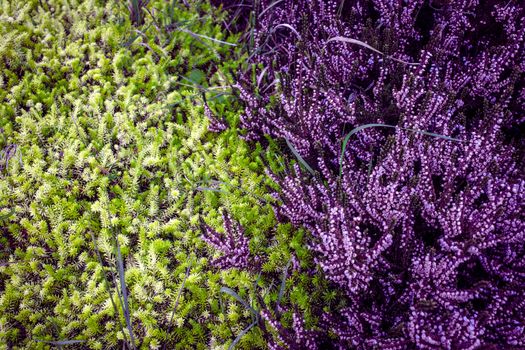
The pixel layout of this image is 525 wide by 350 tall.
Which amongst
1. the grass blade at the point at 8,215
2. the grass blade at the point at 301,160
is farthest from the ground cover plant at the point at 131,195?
the grass blade at the point at 301,160

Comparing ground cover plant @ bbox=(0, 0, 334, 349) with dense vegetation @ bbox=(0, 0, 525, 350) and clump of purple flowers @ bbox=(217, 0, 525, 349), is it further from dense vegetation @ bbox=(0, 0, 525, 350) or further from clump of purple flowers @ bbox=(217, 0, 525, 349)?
clump of purple flowers @ bbox=(217, 0, 525, 349)

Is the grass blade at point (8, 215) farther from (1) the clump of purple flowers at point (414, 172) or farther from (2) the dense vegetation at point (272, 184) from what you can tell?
(1) the clump of purple flowers at point (414, 172)

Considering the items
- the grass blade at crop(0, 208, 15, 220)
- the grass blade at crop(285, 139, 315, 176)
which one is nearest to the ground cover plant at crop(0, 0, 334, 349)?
the grass blade at crop(0, 208, 15, 220)

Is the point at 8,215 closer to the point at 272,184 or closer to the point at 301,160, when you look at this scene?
the point at 272,184

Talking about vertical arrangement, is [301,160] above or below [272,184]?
above

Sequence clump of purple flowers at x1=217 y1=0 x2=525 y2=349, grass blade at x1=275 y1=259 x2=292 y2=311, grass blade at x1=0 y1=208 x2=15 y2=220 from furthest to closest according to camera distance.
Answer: grass blade at x1=0 y1=208 x2=15 y2=220 → grass blade at x1=275 y1=259 x2=292 y2=311 → clump of purple flowers at x1=217 y1=0 x2=525 y2=349

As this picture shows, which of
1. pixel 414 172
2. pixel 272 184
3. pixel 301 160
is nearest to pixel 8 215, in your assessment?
pixel 272 184

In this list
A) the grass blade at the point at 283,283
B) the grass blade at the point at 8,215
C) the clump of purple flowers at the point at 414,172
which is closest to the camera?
the clump of purple flowers at the point at 414,172
